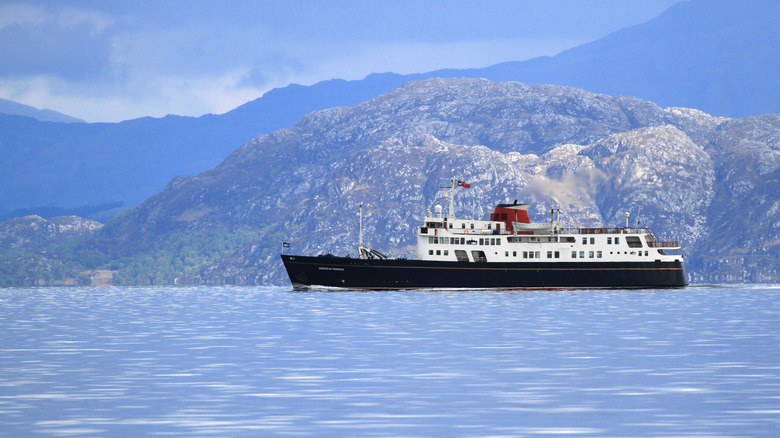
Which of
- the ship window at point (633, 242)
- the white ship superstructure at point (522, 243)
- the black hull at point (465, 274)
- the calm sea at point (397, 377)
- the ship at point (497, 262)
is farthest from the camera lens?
the ship window at point (633, 242)

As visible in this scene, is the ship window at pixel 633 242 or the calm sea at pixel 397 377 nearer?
the calm sea at pixel 397 377

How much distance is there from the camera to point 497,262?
4513 inches

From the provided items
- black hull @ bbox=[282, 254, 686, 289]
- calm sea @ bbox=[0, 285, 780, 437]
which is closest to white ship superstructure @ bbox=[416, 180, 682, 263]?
black hull @ bbox=[282, 254, 686, 289]

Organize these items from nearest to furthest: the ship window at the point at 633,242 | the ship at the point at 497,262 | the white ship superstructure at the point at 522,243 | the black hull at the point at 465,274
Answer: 1. the black hull at the point at 465,274
2. the ship at the point at 497,262
3. the white ship superstructure at the point at 522,243
4. the ship window at the point at 633,242

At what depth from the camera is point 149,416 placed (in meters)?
28.2

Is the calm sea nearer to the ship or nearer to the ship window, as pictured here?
the ship

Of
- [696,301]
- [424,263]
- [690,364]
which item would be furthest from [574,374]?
[424,263]

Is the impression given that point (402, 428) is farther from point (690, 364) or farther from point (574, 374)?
point (690, 364)

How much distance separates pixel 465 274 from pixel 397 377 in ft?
256

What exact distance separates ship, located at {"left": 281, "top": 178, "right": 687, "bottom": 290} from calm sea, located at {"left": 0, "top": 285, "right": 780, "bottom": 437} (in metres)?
44.3

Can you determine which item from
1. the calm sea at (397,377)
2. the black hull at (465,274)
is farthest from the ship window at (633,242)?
the calm sea at (397,377)

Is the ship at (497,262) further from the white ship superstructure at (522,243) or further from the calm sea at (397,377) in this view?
the calm sea at (397,377)

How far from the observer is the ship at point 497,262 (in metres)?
113

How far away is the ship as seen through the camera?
11344 cm
